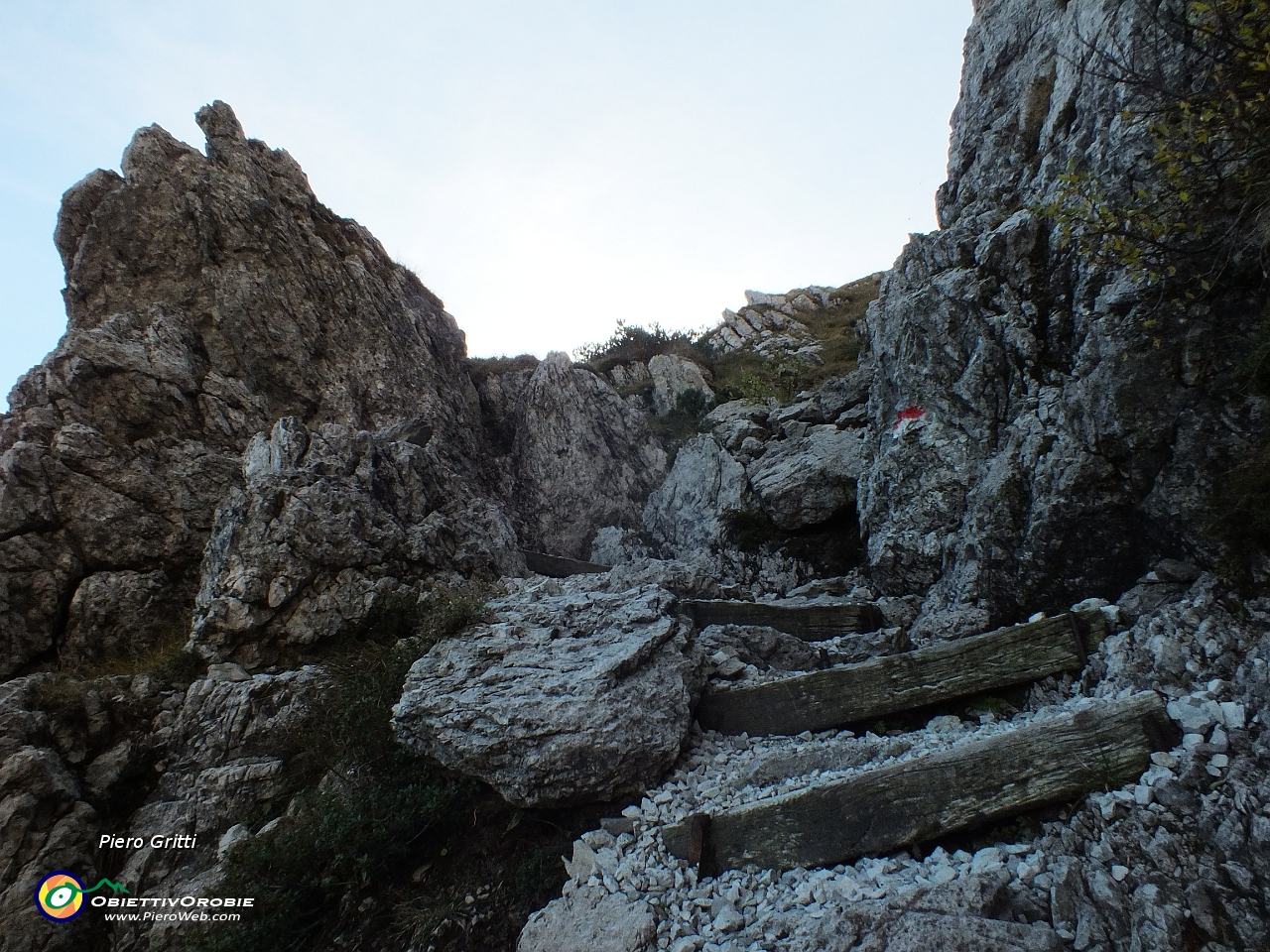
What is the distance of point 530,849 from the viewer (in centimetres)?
777

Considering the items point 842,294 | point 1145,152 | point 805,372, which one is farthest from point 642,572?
point 842,294

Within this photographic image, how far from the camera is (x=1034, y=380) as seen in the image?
428 inches

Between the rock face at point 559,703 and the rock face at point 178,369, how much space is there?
8522 millimetres

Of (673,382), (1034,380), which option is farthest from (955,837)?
(673,382)

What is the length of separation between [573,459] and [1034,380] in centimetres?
1485

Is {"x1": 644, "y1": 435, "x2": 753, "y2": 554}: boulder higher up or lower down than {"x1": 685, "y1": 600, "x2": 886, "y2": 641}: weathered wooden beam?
higher up

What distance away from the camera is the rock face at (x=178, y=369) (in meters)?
13.4

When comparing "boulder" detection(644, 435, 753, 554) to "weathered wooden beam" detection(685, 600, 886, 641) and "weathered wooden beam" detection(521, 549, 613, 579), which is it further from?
"weathered wooden beam" detection(685, 600, 886, 641)

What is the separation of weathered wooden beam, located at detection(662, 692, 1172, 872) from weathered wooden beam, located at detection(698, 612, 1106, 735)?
1900 mm

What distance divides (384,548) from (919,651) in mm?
9983

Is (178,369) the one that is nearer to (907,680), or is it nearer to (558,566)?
(558,566)

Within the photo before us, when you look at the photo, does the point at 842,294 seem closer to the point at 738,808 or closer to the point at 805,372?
the point at 805,372

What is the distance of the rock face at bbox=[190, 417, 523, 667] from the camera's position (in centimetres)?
1139

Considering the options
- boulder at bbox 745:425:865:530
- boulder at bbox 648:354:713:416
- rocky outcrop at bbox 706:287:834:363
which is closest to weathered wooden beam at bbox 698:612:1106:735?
boulder at bbox 745:425:865:530
